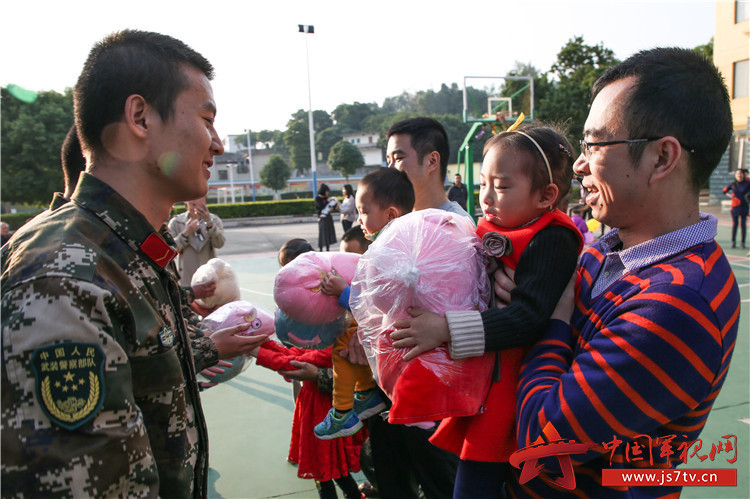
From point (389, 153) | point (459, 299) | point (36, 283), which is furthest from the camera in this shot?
point (389, 153)

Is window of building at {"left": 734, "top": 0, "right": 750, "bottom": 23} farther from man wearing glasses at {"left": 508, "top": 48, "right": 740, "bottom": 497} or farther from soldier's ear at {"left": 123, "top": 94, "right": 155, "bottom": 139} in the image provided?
soldier's ear at {"left": 123, "top": 94, "right": 155, "bottom": 139}

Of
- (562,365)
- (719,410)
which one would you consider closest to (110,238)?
(562,365)

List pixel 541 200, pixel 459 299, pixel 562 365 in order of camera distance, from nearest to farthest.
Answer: pixel 562 365
pixel 459 299
pixel 541 200

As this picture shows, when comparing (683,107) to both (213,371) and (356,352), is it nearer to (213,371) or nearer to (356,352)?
(356,352)

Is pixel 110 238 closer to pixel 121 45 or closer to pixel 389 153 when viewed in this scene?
pixel 121 45

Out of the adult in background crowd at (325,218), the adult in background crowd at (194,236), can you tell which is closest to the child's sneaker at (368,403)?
the adult in background crowd at (194,236)

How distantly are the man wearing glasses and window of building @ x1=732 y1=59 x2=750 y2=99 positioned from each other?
23.0 meters

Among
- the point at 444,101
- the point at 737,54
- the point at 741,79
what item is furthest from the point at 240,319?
the point at 444,101

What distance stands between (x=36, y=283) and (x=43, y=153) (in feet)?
107

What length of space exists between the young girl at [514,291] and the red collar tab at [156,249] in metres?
0.66

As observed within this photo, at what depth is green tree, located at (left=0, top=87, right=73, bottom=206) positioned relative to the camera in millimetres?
27094

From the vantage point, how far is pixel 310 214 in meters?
28.3

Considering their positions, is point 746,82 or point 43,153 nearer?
point 746,82

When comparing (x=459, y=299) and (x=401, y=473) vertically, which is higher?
(x=459, y=299)
